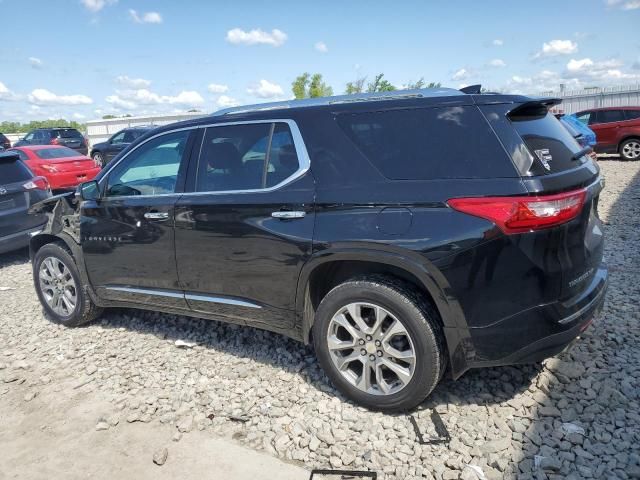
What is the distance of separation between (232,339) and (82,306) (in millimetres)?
1505

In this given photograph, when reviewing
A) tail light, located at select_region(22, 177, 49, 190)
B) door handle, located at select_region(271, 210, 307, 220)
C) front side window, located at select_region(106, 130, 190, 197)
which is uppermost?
front side window, located at select_region(106, 130, 190, 197)

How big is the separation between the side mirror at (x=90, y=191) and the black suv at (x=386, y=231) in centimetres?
54

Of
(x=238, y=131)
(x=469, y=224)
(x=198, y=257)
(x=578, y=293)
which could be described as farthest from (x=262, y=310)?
(x=578, y=293)

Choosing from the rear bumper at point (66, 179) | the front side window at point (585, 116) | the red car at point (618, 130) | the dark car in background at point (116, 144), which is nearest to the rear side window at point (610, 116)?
the red car at point (618, 130)

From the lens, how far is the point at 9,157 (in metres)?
7.54

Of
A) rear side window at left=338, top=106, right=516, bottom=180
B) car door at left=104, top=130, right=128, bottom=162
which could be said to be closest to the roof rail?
rear side window at left=338, top=106, right=516, bottom=180

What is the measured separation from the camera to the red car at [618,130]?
15.1 metres

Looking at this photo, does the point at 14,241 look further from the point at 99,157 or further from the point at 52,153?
the point at 99,157

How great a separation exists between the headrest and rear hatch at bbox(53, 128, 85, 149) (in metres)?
23.1

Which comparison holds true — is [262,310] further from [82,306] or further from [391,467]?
[82,306]

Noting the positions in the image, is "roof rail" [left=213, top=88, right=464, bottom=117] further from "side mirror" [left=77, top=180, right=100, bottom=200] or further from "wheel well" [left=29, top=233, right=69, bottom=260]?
"wheel well" [left=29, top=233, right=69, bottom=260]

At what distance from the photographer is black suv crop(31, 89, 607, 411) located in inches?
103

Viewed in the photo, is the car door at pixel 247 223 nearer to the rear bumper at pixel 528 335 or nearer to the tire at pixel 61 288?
the rear bumper at pixel 528 335

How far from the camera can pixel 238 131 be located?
11.9 ft
